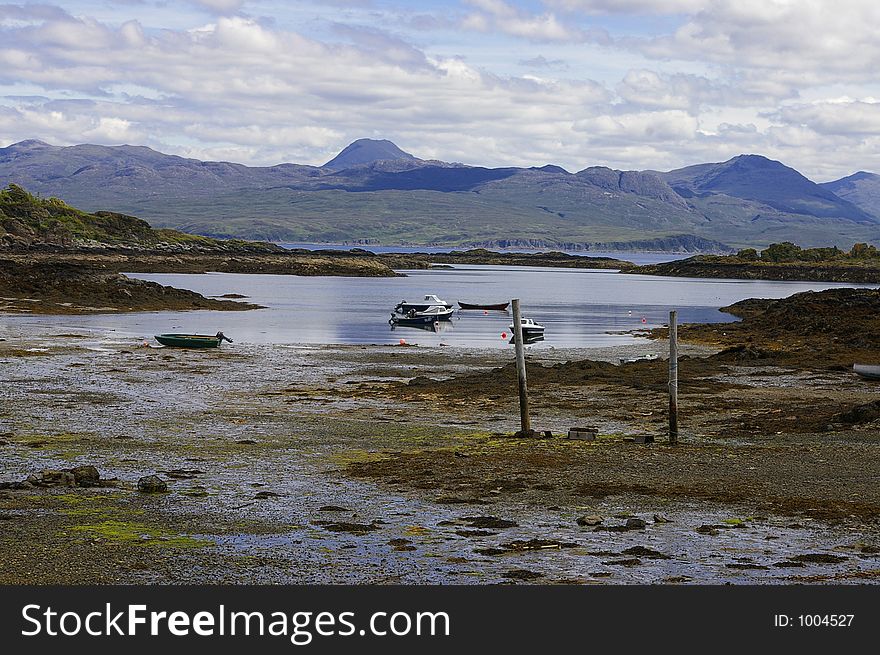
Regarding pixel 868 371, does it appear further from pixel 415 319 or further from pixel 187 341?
pixel 415 319

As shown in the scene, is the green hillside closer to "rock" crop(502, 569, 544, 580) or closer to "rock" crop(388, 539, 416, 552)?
"rock" crop(388, 539, 416, 552)

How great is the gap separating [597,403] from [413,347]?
2236 centimetres

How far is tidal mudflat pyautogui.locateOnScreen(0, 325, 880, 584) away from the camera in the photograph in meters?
14.4

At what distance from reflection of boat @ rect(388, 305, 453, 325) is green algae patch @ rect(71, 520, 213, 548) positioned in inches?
2217

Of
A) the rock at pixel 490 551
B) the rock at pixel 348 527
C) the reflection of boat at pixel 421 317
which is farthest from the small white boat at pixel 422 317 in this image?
the rock at pixel 490 551

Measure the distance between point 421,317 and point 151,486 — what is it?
184 ft

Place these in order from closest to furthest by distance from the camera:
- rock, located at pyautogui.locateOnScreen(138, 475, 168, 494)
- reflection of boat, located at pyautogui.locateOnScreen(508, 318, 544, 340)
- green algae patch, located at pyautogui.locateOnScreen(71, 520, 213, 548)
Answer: green algae patch, located at pyautogui.locateOnScreen(71, 520, 213, 548)
rock, located at pyautogui.locateOnScreen(138, 475, 168, 494)
reflection of boat, located at pyautogui.locateOnScreen(508, 318, 544, 340)

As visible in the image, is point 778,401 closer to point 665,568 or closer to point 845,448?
point 845,448

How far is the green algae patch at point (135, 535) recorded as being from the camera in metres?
15.4

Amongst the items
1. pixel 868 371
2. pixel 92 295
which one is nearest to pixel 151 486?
pixel 868 371

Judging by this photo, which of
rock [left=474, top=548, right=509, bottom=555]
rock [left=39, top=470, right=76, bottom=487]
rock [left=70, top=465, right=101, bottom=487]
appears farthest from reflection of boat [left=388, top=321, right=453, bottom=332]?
rock [left=474, top=548, right=509, bottom=555]

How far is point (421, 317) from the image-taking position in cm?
7494

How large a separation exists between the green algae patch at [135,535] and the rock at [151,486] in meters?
2.33

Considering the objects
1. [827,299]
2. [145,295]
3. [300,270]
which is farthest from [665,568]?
[300,270]
